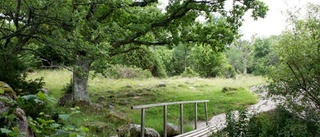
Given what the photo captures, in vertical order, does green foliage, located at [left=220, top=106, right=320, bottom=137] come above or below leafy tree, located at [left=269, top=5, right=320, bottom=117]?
below

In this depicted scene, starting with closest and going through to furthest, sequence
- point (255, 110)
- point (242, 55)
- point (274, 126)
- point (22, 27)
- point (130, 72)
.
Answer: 1. point (22, 27)
2. point (274, 126)
3. point (255, 110)
4. point (130, 72)
5. point (242, 55)

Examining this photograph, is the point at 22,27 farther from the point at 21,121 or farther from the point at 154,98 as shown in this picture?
the point at 154,98

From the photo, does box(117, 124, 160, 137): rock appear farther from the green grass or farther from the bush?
the bush

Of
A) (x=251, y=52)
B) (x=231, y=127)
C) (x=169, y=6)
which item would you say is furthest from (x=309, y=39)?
(x=251, y=52)

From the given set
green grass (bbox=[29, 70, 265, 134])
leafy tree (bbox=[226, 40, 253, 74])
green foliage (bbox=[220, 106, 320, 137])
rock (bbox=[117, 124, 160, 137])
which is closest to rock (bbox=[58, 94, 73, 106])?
green grass (bbox=[29, 70, 265, 134])

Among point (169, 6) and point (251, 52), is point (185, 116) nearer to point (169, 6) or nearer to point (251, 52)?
point (169, 6)

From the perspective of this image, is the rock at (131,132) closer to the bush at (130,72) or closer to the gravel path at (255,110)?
the gravel path at (255,110)

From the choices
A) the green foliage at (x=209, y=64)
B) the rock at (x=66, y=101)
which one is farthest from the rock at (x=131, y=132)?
the green foliage at (x=209, y=64)

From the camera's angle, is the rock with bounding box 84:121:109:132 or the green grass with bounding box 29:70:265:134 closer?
the rock with bounding box 84:121:109:132

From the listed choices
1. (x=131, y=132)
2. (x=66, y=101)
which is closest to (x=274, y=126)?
(x=131, y=132)

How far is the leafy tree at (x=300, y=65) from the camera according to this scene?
668 centimetres

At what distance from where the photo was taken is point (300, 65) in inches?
268

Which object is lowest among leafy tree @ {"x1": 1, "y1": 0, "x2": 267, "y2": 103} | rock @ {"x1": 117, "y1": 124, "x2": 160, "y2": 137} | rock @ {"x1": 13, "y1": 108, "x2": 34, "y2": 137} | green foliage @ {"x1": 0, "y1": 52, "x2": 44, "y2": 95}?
rock @ {"x1": 117, "y1": 124, "x2": 160, "y2": 137}

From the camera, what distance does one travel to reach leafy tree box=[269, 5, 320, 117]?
6.68 meters
